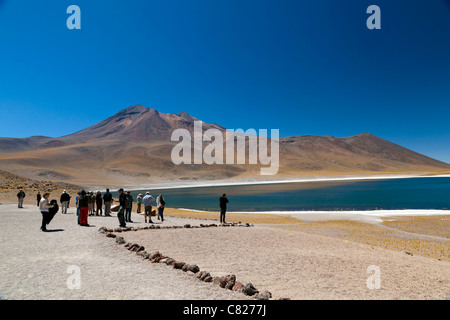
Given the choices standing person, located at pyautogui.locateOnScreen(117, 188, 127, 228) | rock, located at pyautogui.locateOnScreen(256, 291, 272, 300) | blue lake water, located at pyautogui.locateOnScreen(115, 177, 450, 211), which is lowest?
blue lake water, located at pyautogui.locateOnScreen(115, 177, 450, 211)

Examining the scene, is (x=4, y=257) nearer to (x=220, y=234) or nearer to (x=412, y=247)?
(x=220, y=234)

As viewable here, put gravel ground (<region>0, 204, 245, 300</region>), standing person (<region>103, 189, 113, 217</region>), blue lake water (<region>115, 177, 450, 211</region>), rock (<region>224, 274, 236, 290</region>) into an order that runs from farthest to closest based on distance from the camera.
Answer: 1. blue lake water (<region>115, 177, 450, 211</region>)
2. standing person (<region>103, 189, 113, 217</region>)
3. rock (<region>224, 274, 236, 290</region>)
4. gravel ground (<region>0, 204, 245, 300</region>)

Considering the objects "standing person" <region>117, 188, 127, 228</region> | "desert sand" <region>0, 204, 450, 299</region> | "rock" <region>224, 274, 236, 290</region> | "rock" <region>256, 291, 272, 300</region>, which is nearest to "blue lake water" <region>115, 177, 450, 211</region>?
"standing person" <region>117, 188, 127, 228</region>

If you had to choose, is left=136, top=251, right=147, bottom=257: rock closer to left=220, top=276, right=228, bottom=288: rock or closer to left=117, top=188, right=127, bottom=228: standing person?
left=220, top=276, right=228, bottom=288: rock

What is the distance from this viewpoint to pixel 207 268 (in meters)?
8.30

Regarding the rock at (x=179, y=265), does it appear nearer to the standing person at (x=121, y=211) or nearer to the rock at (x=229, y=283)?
the rock at (x=229, y=283)

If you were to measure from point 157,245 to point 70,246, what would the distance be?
3122mm

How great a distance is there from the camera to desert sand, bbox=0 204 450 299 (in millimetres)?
6129

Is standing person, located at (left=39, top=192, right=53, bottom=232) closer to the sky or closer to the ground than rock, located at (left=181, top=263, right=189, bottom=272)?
closer to the sky

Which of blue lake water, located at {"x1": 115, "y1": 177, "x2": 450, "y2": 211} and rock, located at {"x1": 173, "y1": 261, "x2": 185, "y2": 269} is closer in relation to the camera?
rock, located at {"x1": 173, "y1": 261, "x2": 185, "y2": 269}

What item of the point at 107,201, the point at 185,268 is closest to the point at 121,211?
the point at 107,201

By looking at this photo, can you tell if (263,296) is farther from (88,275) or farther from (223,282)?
(88,275)
